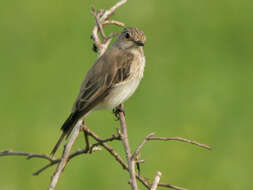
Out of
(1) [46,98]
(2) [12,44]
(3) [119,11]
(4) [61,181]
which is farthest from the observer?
(3) [119,11]

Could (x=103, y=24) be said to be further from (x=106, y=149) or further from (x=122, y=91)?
(x=106, y=149)

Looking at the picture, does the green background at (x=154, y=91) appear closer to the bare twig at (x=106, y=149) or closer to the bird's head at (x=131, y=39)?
the bird's head at (x=131, y=39)

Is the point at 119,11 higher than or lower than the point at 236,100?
higher

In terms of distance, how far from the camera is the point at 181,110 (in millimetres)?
10617

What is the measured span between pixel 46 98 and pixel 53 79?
2.03 feet

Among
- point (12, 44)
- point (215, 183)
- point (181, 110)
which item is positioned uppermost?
point (12, 44)

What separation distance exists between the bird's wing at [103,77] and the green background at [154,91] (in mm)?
2468

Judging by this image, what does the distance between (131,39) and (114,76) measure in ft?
1.52

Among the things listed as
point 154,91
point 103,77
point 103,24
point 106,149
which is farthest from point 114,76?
point 154,91

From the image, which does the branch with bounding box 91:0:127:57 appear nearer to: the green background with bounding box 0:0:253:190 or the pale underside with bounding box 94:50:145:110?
the pale underside with bounding box 94:50:145:110

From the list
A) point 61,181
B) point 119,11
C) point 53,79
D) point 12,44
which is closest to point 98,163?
point 61,181

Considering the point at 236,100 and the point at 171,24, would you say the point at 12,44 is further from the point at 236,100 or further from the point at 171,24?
the point at 236,100

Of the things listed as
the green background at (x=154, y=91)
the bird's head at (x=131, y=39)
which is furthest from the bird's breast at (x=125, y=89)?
the green background at (x=154, y=91)

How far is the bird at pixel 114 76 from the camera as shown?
6.68 m
